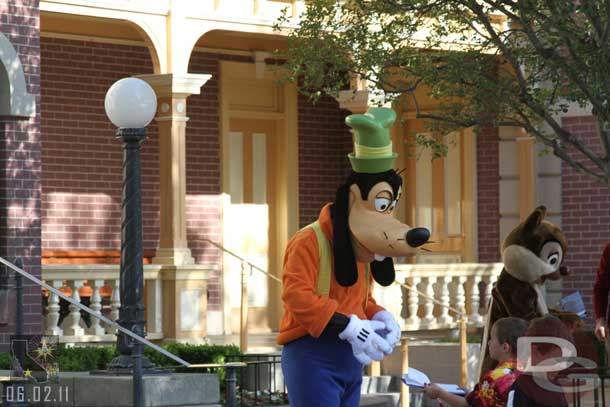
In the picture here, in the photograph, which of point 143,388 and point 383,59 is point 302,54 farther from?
point 143,388

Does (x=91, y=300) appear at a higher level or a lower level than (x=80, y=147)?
lower

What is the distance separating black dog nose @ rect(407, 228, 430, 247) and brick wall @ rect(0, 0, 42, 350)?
6.74m

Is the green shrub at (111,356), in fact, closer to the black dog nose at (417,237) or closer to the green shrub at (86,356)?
the green shrub at (86,356)

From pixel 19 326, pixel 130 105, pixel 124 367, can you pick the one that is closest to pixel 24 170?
pixel 19 326

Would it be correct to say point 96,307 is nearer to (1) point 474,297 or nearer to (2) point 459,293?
(2) point 459,293

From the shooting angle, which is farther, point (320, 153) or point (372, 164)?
point (320, 153)

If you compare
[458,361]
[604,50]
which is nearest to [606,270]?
[604,50]

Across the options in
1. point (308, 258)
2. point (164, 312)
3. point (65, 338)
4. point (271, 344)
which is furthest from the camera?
point (271, 344)

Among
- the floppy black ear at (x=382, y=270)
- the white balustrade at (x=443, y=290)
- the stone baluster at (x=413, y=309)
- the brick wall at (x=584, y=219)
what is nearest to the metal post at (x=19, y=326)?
the floppy black ear at (x=382, y=270)

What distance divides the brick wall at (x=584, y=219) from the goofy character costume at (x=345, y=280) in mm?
10381

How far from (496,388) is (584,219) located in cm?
1065

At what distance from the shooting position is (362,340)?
6.88 metres

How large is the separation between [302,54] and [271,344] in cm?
446

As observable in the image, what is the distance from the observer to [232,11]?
A: 1582 centimetres
